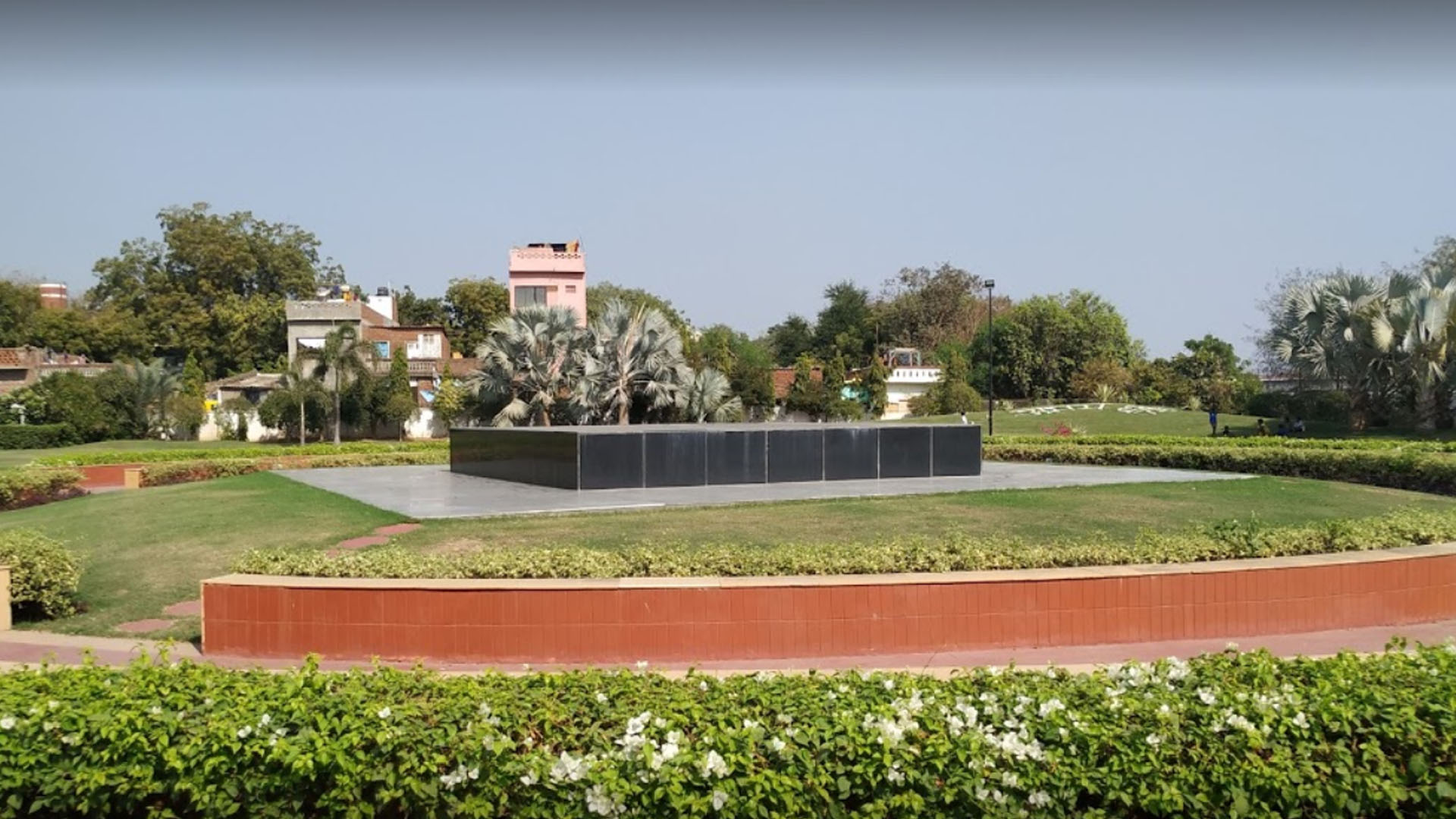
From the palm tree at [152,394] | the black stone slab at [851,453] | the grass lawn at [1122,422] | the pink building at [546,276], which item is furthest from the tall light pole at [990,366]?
the palm tree at [152,394]

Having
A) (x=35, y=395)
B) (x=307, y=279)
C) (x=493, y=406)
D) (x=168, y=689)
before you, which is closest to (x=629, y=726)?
(x=168, y=689)

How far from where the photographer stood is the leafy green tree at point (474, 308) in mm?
62375

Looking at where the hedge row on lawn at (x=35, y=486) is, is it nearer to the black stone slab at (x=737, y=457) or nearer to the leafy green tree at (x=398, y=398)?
the black stone slab at (x=737, y=457)

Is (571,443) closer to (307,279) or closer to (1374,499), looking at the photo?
(1374,499)

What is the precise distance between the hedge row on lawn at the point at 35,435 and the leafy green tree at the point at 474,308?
71.7ft

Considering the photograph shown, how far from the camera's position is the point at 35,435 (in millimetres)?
41969

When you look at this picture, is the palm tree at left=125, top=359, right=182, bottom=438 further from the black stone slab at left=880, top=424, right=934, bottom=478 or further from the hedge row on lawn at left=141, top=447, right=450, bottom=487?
the black stone slab at left=880, top=424, right=934, bottom=478

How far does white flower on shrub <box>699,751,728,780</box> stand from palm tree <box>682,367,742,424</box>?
29.3 meters

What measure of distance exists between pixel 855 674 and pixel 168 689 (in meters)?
2.64

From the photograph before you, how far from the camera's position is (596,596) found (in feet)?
23.0

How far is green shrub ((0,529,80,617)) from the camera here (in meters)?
8.82

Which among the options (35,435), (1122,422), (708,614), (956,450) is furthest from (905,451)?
(35,435)

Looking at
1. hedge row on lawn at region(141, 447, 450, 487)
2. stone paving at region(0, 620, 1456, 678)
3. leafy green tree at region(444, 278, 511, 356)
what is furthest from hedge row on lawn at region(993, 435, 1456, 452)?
leafy green tree at region(444, 278, 511, 356)

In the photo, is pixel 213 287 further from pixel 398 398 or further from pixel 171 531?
pixel 171 531
